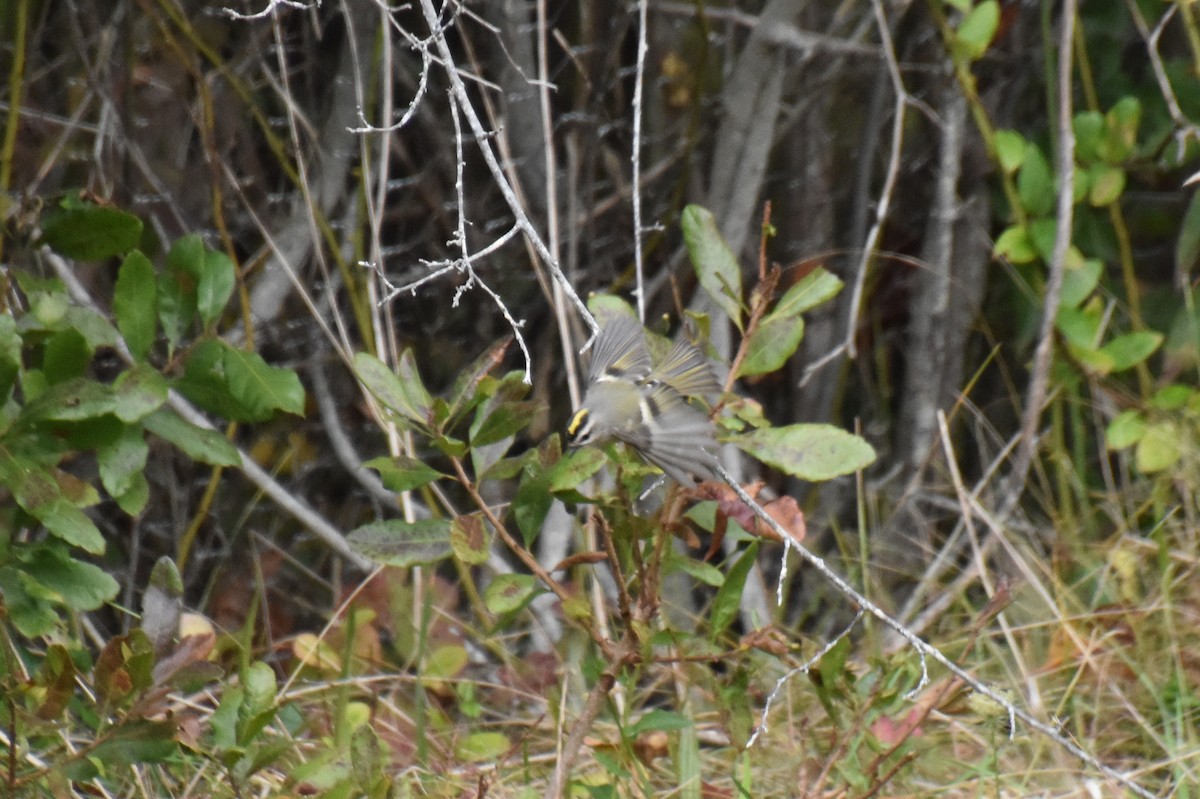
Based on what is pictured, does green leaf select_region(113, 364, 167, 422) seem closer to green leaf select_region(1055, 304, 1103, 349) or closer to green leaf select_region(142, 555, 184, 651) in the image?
green leaf select_region(142, 555, 184, 651)

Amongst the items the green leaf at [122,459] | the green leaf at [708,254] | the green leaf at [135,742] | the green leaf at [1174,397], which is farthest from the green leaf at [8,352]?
the green leaf at [1174,397]

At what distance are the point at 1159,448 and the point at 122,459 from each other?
5.42 ft

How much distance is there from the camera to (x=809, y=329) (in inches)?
104

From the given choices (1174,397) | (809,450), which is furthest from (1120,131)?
(809,450)

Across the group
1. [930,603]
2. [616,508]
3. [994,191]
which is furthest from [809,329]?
[616,508]

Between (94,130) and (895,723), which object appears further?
(94,130)

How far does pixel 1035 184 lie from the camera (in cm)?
234

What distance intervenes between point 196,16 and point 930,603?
1569mm

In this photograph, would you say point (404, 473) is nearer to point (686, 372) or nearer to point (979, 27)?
point (686, 372)

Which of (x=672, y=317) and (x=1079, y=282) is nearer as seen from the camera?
(x=1079, y=282)

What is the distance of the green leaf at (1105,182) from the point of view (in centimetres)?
232

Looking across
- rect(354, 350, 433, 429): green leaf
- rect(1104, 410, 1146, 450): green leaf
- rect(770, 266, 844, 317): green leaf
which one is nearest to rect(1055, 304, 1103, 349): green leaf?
rect(1104, 410, 1146, 450): green leaf

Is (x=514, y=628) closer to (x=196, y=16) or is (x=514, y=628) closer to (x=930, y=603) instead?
(x=930, y=603)

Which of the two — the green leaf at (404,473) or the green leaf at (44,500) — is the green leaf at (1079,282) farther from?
the green leaf at (44,500)
